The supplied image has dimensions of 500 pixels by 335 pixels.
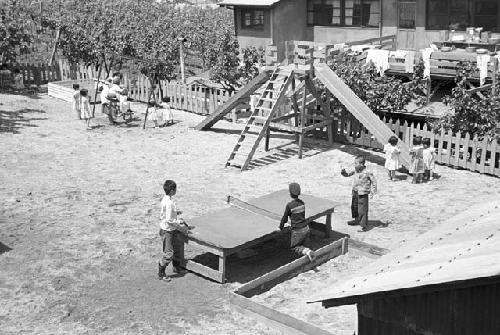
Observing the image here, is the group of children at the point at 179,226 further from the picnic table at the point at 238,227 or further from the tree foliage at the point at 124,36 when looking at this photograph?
the tree foliage at the point at 124,36

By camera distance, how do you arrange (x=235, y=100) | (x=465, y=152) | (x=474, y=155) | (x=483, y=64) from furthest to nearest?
(x=235, y=100)
(x=483, y=64)
(x=465, y=152)
(x=474, y=155)

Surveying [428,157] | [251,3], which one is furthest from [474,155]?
[251,3]

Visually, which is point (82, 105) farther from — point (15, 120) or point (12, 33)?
point (12, 33)

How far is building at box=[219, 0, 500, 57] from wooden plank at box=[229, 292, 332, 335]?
763 inches

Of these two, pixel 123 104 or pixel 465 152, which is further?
pixel 123 104

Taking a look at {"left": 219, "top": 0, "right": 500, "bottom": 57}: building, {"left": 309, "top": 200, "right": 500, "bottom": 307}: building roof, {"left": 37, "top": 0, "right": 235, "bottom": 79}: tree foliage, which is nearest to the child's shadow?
{"left": 309, "top": 200, "right": 500, "bottom": 307}: building roof

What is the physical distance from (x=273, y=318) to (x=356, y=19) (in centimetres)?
2417

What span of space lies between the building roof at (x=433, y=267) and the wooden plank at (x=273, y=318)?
8.43 ft

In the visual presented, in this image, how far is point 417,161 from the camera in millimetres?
18203

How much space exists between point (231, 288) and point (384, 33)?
21.8 meters

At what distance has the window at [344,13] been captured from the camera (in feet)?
105

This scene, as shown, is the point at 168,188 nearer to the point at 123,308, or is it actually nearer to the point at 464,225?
the point at 123,308

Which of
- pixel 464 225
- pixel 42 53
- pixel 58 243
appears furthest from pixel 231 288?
pixel 42 53

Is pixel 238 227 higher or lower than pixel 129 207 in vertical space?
higher
